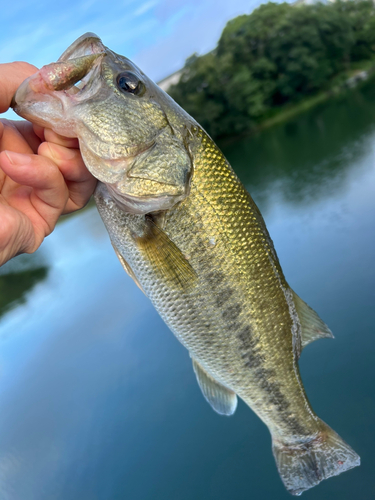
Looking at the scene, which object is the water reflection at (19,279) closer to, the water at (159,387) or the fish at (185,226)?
the water at (159,387)

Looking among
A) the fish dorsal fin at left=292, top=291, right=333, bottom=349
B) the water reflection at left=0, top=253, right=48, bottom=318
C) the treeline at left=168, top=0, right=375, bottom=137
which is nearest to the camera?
the fish dorsal fin at left=292, top=291, right=333, bottom=349

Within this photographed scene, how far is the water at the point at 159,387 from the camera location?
3965 mm

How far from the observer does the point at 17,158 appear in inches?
59.1

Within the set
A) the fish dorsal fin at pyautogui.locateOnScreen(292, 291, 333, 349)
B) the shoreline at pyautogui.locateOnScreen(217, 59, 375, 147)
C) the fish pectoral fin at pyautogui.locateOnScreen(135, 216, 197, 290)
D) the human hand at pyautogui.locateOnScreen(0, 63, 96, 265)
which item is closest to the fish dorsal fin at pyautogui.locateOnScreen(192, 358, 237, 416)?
the fish dorsal fin at pyautogui.locateOnScreen(292, 291, 333, 349)

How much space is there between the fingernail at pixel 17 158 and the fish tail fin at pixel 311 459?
2.25 m

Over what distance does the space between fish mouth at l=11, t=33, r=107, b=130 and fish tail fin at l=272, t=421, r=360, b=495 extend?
2.36 m

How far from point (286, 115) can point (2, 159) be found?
117ft

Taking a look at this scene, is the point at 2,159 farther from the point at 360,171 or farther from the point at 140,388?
the point at 360,171

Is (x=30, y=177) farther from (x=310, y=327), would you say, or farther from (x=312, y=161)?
(x=312, y=161)

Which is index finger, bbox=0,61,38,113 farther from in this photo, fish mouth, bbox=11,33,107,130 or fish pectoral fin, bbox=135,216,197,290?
fish pectoral fin, bbox=135,216,197,290

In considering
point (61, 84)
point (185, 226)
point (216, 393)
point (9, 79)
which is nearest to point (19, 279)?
point (216, 393)

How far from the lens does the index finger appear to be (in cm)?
164

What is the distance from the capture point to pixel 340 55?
38.9m

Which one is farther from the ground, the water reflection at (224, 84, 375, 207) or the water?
the water reflection at (224, 84, 375, 207)
